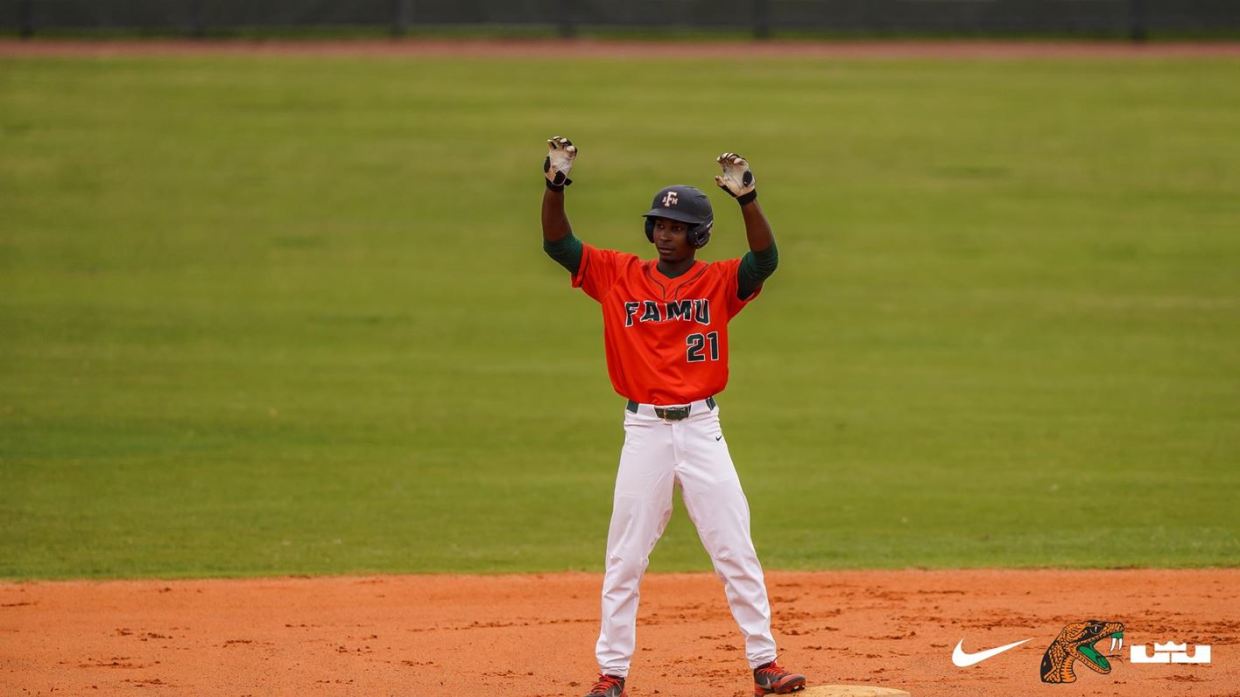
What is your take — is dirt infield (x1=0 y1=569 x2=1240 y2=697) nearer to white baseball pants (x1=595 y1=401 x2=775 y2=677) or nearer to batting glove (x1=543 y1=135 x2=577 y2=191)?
white baseball pants (x1=595 y1=401 x2=775 y2=677)

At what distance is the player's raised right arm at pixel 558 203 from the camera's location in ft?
22.0

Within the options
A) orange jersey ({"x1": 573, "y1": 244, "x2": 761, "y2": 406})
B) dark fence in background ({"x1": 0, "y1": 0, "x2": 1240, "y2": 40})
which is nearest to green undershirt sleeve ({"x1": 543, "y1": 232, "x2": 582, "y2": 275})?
orange jersey ({"x1": 573, "y1": 244, "x2": 761, "y2": 406})

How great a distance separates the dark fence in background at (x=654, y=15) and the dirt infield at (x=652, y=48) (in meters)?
0.32

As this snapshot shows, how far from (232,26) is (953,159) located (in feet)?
48.5

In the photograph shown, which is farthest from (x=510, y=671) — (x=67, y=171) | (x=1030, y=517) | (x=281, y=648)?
(x=67, y=171)

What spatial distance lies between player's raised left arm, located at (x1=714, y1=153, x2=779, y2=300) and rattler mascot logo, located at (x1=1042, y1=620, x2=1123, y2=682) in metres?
2.44

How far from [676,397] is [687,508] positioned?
0.48 meters

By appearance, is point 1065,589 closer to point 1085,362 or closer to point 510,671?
point 510,671

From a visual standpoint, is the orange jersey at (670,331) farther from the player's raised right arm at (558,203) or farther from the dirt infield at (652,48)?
the dirt infield at (652,48)

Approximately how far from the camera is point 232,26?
30.6 metres

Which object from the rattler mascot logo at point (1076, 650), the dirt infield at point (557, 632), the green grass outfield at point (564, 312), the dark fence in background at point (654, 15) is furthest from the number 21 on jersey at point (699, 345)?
the dark fence in background at point (654, 15)

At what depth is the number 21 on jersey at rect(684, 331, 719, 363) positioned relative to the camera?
662cm

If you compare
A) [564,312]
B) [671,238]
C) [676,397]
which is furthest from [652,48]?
[676,397]

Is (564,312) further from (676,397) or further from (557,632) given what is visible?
(676,397)
